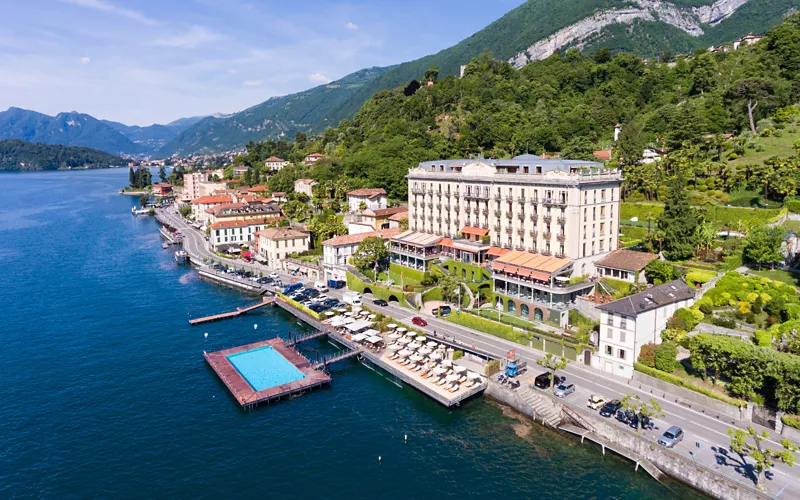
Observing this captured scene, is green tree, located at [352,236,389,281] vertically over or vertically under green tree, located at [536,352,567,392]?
over

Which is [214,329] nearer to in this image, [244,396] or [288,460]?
[244,396]

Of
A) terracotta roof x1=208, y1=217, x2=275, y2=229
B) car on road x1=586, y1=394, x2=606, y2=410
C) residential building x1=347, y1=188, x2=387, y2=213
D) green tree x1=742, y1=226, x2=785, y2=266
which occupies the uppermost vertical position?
residential building x1=347, y1=188, x2=387, y2=213

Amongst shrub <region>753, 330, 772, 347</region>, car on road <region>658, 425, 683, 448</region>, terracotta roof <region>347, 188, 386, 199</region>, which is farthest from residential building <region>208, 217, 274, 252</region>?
shrub <region>753, 330, 772, 347</region>

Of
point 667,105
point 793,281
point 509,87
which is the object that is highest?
point 509,87

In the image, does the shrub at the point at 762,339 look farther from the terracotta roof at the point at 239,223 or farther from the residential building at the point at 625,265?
the terracotta roof at the point at 239,223

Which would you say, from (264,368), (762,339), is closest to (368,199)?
(264,368)

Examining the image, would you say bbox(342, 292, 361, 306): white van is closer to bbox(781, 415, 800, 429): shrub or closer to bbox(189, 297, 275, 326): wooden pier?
bbox(189, 297, 275, 326): wooden pier

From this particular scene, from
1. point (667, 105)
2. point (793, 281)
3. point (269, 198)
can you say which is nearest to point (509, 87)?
point (667, 105)
